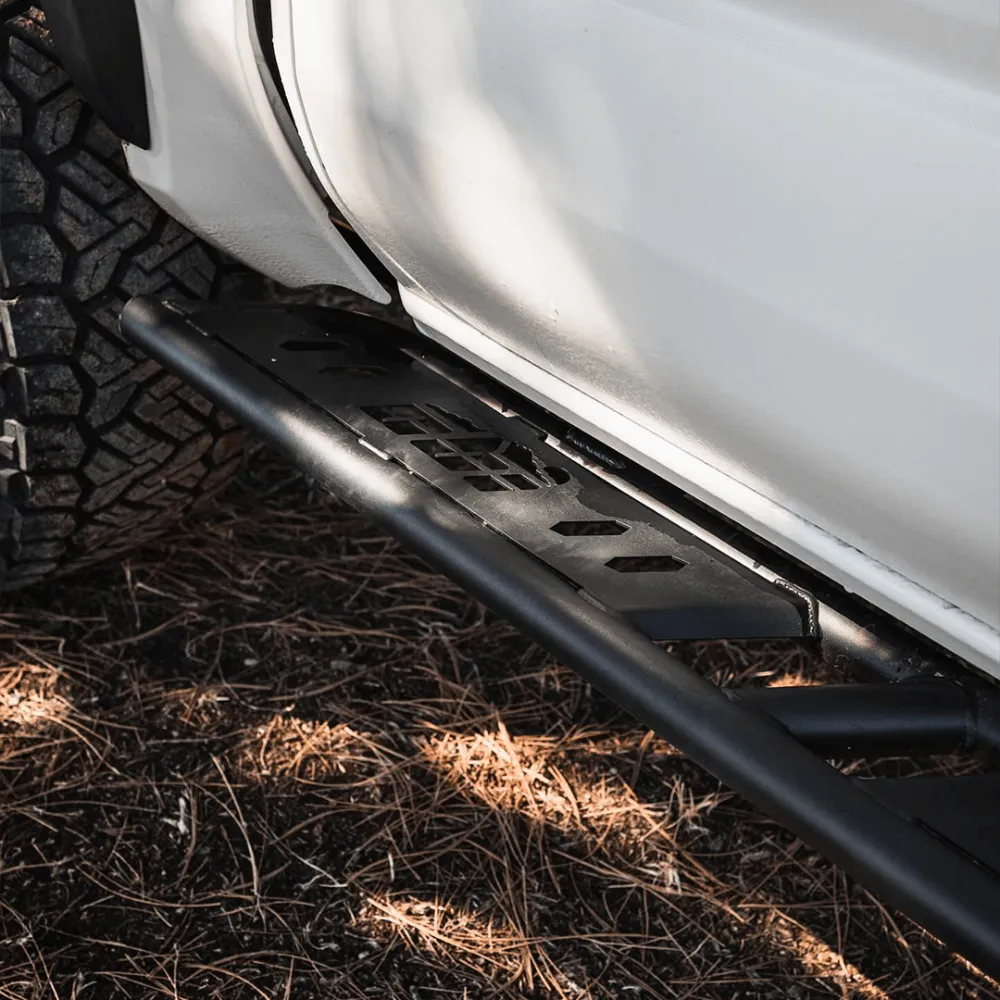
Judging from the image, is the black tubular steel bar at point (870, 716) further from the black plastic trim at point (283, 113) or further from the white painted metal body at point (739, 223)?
the black plastic trim at point (283, 113)

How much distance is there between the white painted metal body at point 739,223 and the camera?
0.92 meters

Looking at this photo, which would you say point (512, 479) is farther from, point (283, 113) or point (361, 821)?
point (361, 821)

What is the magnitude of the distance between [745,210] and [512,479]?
1.65ft

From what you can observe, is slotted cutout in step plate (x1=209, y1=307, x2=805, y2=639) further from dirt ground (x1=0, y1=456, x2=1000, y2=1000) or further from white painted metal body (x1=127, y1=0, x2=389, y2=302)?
dirt ground (x1=0, y1=456, x2=1000, y2=1000)

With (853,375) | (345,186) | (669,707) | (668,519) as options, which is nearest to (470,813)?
(668,519)

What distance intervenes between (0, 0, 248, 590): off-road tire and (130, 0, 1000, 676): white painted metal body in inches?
13.2

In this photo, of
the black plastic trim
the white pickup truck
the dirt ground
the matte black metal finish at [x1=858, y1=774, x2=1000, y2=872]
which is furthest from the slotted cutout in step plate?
the dirt ground

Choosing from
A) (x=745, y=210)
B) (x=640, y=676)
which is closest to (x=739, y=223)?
(x=745, y=210)

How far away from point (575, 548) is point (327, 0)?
0.60 m

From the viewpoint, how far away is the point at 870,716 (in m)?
1.15

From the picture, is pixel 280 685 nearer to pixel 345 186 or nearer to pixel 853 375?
pixel 345 186

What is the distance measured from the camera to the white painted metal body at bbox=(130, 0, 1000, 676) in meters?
0.92

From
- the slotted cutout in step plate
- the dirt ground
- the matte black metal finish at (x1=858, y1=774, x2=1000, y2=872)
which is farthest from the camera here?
the dirt ground

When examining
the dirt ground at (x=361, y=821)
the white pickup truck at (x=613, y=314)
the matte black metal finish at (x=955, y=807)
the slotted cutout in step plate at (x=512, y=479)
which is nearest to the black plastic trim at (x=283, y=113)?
the white pickup truck at (x=613, y=314)
